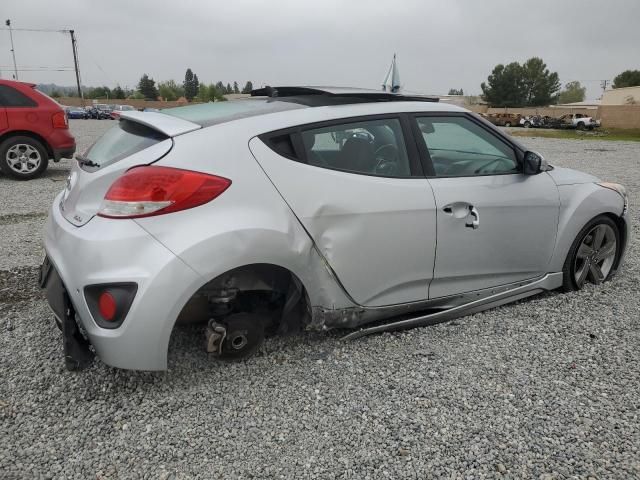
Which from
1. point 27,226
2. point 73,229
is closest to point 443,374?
point 73,229

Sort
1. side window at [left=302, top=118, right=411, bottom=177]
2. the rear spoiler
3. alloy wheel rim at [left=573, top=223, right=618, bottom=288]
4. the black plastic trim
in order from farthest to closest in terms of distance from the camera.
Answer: alloy wheel rim at [left=573, top=223, right=618, bottom=288] < side window at [left=302, top=118, right=411, bottom=177] < the rear spoiler < the black plastic trim

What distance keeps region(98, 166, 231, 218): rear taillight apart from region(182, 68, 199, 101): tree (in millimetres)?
119488

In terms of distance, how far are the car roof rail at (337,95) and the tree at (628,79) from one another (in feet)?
322

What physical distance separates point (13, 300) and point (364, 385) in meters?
2.72

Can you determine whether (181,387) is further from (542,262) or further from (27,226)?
(27,226)

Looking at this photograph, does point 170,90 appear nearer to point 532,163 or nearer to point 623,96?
point 623,96

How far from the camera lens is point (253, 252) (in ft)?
8.32

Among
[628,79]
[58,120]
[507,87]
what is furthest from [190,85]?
[58,120]

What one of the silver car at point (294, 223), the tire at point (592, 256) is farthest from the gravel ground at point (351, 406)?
the tire at point (592, 256)

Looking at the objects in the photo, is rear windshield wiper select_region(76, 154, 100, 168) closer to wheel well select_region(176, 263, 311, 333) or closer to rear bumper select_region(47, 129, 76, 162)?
wheel well select_region(176, 263, 311, 333)

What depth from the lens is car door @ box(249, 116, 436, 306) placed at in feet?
8.91

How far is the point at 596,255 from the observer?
4.05 m

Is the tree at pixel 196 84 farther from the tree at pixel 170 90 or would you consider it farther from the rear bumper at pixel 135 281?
the rear bumper at pixel 135 281

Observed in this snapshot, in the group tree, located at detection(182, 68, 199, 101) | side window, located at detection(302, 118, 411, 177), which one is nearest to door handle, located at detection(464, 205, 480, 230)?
side window, located at detection(302, 118, 411, 177)
